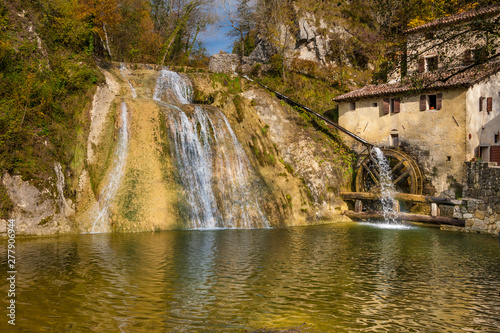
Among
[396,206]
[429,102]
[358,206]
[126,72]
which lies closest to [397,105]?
[429,102]

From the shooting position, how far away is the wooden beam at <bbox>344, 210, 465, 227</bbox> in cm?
1948

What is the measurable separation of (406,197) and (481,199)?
13.1 feet

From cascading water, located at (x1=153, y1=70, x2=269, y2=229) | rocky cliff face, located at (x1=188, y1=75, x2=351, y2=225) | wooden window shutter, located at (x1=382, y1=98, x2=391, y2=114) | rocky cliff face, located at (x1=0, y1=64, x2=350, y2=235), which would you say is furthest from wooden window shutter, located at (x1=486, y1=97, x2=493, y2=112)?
cascading water, located at (x1=153, y1=70, x2=269, y2=229)

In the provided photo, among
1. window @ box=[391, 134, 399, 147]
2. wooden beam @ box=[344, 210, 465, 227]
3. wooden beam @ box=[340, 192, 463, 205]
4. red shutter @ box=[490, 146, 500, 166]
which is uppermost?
window @ box=[391, 134, 399, 147]

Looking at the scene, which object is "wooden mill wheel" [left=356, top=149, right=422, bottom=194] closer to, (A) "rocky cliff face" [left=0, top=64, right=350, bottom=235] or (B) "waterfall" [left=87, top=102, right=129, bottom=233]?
(A) "rocky cliff face" [left=0, top=64, right=350, bottom=235]

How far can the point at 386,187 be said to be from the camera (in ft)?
77.2

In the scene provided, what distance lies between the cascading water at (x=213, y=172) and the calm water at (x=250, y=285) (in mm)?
4109

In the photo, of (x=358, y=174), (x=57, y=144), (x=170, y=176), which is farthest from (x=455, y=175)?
(x=57, y=144)

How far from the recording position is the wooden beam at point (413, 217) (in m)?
19.5

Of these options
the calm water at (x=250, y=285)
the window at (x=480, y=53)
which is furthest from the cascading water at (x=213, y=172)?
the window at (x=480, y=53)

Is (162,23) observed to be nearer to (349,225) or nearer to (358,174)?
(358,174)

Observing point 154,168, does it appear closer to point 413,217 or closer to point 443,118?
point 413,217

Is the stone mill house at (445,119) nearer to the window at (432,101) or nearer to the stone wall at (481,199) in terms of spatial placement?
the window at (432,101)

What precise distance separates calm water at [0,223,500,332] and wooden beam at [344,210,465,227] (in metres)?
4.46
